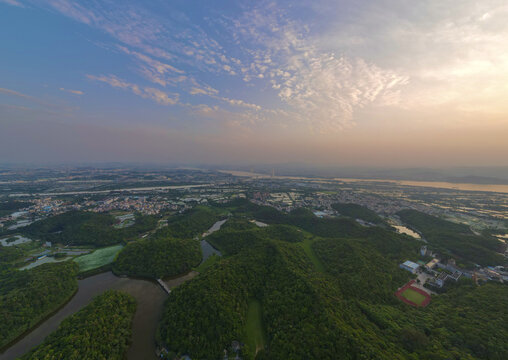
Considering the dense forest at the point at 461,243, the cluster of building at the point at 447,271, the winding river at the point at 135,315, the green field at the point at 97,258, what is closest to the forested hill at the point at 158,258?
the winding river at the point at 135,315

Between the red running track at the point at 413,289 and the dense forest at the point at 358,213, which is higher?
the dense forest at the point at 358,213

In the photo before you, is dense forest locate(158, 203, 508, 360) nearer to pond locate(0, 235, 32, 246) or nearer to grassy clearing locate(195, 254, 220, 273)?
grassy clearing locate(195, 254, 220, 273)

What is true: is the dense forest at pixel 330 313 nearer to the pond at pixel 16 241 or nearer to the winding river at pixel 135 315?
the winding river at pixel 135 315

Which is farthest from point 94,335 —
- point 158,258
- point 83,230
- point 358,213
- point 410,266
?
point 358,213

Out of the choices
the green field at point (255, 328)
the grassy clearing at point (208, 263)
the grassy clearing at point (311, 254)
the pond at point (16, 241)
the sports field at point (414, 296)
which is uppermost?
the grassy clearing at point (311, 254)

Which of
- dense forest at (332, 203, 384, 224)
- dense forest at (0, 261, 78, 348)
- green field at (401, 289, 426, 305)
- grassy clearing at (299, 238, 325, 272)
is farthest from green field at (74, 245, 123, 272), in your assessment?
dense forest at (332, 203, 384, 224)

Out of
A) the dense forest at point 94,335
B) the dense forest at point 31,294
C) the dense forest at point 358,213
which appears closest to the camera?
the dense forest at point 94,335

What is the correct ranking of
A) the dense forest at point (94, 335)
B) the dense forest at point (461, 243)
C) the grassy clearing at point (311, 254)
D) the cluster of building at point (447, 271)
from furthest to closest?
1. the dense forest at point (461, 243)
2. the grassy clearing at point (311, 254)
3. the cluster of building at point (447, 271)
4. the dense forest at point (94, 335)
